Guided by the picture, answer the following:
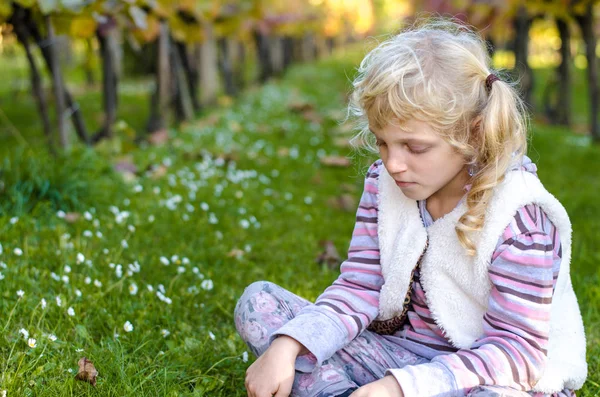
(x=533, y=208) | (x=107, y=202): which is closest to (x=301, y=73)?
(x=107, y=202)

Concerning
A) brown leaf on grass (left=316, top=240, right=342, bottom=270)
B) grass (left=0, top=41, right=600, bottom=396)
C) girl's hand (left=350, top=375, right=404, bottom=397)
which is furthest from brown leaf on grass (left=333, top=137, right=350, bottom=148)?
girl's hand (left=350, top=375, right=404, bottom=397)

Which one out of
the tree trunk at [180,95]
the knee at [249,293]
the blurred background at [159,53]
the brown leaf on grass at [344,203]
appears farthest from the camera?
the tree trunk at [180,95]

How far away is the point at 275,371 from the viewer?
6.36 feet

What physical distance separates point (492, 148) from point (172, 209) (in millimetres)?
2528

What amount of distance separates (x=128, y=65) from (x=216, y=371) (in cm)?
1537

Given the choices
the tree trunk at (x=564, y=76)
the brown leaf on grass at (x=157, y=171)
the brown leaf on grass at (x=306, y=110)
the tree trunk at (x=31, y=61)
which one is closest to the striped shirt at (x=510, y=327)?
the brown leaf on grass at (x=157, y=171)

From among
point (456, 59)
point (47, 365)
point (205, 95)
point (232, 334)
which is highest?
point (456, 59)

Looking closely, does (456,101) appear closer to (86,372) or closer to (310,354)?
(310,354)

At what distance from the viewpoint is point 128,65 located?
16.8 m

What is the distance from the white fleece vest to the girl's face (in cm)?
13

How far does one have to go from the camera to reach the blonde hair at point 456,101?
1.87 meters

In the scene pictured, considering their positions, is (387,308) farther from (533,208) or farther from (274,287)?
(533,208)

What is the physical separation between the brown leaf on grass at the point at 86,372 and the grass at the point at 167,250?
0.08 feet

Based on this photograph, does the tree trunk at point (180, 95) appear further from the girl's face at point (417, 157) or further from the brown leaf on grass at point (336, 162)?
the girl's face at point (417, 157)
